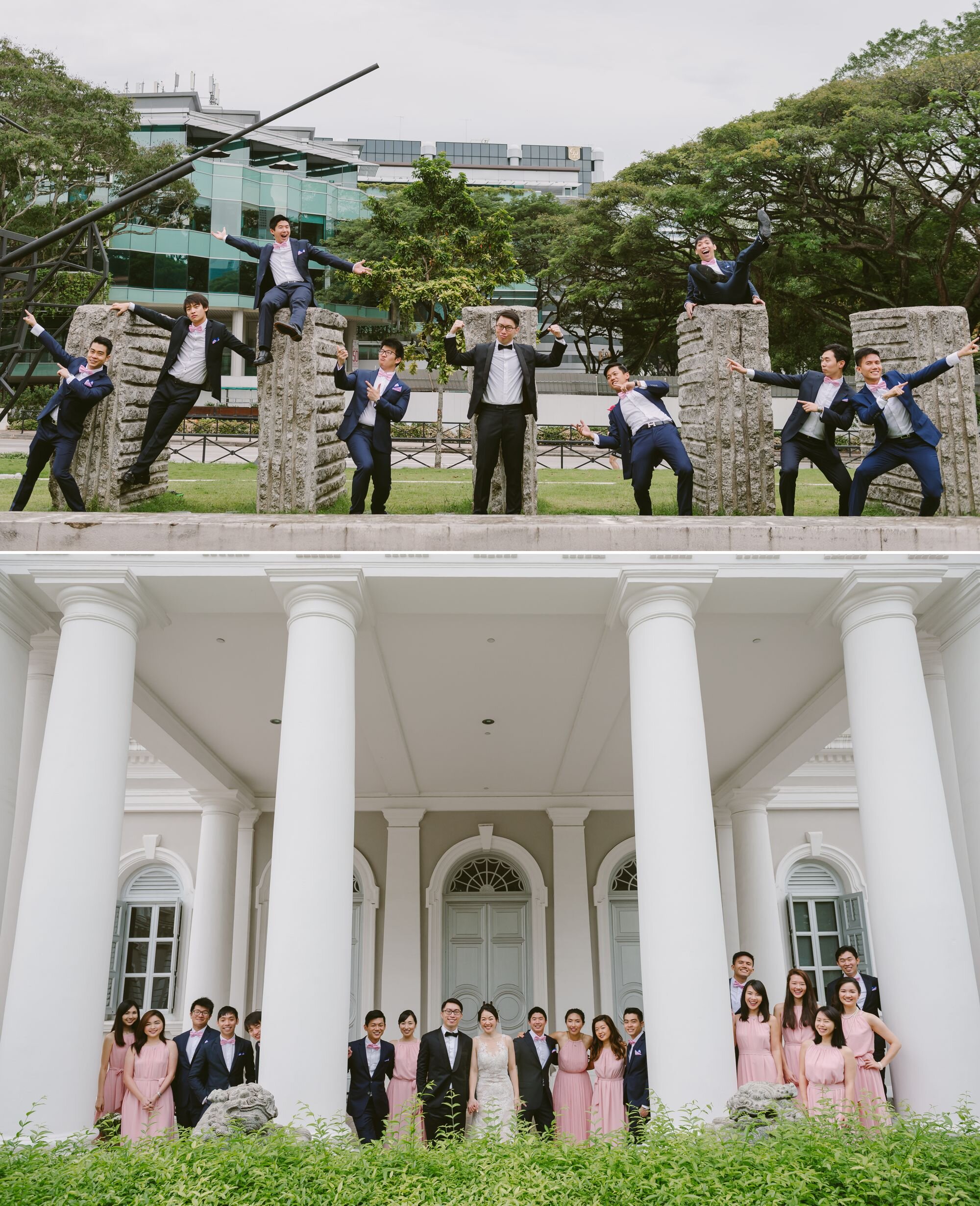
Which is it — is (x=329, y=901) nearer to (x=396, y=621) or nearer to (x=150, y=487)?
(x=396, y=621)

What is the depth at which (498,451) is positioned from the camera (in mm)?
9531

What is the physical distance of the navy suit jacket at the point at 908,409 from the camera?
30.0ft

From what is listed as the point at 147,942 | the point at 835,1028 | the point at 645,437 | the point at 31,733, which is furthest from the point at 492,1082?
the point at 147,942

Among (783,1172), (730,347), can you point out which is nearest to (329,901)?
(783,1172)

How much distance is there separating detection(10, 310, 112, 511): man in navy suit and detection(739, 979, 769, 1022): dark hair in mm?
7378

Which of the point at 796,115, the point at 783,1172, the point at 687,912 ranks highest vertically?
the point at 796,115

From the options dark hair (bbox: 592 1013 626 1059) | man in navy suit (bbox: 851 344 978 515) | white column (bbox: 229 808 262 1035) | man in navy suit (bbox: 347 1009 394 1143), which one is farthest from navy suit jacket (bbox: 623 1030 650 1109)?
white column (bbox: 229 808 262 1035)

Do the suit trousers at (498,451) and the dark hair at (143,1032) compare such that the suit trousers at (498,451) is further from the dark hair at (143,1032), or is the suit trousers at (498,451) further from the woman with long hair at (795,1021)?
the dark hair at (143,1032)

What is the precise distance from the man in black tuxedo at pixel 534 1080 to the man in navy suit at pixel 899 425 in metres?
5.95

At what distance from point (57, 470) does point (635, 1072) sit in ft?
24.7

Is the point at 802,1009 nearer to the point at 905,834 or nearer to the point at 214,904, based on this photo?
the point at 905,834

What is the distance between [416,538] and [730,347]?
3377mm

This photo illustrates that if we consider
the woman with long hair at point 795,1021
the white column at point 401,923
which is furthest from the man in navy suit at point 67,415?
the white column at point 401,923

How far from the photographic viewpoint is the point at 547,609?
31.9 ft
